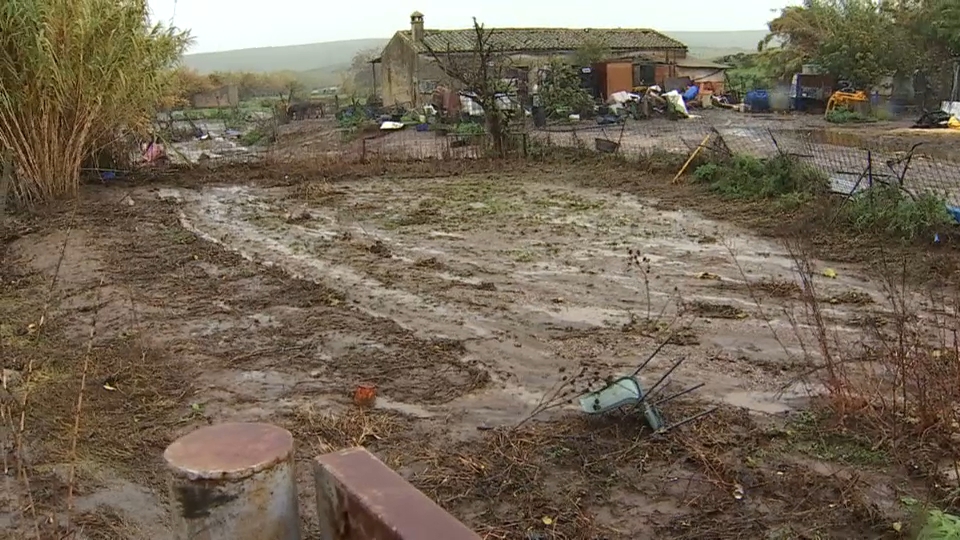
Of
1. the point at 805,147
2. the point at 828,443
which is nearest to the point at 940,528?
the point at 828,443

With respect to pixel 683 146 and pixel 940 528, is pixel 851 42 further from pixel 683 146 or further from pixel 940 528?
pixel 940 528

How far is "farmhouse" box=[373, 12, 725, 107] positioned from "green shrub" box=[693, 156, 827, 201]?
18.5 meters

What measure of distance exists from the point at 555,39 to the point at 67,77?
2596 centimetres

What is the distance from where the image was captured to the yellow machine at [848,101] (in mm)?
25000

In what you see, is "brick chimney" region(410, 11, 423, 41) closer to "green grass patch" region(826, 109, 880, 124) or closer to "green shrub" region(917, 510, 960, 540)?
"green grass patch" region(826, 109, 880, 124)

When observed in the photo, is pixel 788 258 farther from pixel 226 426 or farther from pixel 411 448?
pixel 226 426

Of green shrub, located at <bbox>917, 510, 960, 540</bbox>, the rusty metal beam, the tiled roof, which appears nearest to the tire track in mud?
the rusty metal beam

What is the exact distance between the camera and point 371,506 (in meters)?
2.19

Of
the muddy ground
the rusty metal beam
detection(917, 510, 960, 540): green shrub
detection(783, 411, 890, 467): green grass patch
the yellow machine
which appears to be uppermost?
the yellow machine

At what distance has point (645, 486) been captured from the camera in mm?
3680

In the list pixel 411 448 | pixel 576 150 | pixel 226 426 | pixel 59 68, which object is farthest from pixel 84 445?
pixel 576 150

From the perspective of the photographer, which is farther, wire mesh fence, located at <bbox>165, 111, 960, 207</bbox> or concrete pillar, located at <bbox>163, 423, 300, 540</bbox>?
wire mesh fence, located at <bbox>165, 111, 960, 207</bbox>

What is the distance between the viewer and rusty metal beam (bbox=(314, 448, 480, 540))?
2.08 m

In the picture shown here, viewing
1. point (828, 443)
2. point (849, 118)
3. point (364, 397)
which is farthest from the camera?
point (849, 118)
